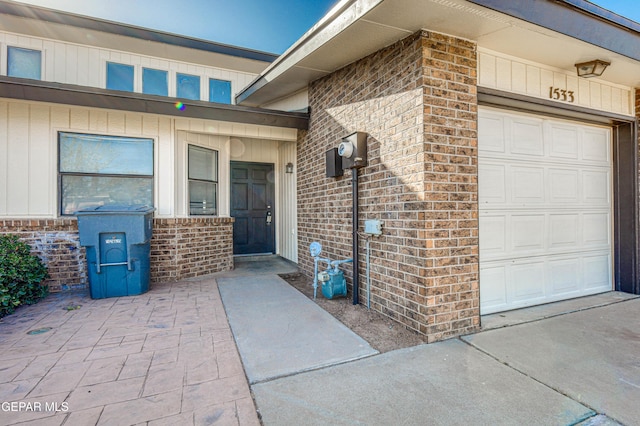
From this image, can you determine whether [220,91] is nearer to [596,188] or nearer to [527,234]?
[527,234]

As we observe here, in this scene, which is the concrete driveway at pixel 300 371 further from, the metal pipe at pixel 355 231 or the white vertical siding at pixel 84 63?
the white vertical siding at pixel 84 63

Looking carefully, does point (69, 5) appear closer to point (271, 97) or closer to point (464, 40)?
point (271, 97)

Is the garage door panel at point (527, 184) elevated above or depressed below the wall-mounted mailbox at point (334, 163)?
below

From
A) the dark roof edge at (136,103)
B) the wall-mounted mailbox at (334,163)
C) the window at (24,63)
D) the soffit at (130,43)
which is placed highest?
the soffit at (130,43)

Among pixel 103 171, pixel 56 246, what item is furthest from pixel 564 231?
pixel 56 246

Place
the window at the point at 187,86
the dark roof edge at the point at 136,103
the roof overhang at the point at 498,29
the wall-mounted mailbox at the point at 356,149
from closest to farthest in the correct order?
the roof overhang at the point at 498,29
the wall-mounted mailbox at the point at 356,149
the dark roof edge at the point at 136,103
the window at the point at 187,86

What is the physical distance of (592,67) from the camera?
3.33m

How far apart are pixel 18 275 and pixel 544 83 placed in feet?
21.7

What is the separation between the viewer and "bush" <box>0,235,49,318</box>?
11.0 feet

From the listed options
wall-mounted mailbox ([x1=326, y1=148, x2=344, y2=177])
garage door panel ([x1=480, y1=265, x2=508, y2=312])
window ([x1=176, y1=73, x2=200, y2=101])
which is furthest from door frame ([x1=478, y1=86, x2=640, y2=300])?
window ([x1=176, y1=73, x2=200, y2=101])

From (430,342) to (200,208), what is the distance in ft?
14.3

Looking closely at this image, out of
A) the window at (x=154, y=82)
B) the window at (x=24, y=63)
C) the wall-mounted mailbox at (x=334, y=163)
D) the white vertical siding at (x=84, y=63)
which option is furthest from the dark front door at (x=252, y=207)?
the window at (x=24, y=63)

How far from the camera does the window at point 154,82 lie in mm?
6160

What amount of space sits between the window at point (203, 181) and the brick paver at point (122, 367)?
217 cm
